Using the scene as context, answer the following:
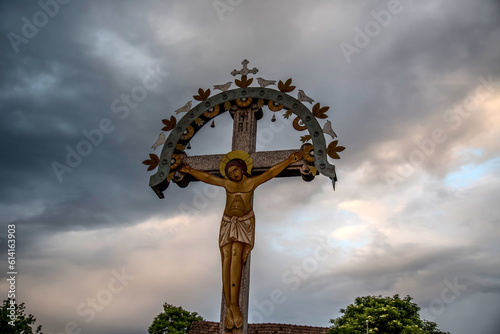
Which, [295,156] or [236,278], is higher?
[295,156]

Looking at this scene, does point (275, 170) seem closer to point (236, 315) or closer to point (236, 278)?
point (236, 278)

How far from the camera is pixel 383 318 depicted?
1838 centimetres

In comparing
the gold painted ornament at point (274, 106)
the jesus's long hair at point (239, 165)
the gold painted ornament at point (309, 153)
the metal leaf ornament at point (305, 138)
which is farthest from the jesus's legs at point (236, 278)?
the gold painted ornament at point (274, 106)

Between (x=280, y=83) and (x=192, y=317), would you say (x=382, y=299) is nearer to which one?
(x=192, y=317)

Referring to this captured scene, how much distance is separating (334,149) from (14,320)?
53.5ft

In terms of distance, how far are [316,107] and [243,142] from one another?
1458mm

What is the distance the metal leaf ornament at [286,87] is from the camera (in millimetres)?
8430

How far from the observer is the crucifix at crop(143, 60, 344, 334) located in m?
7.51

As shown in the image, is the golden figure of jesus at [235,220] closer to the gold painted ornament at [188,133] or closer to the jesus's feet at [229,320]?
the jesus's feet at [229,320]

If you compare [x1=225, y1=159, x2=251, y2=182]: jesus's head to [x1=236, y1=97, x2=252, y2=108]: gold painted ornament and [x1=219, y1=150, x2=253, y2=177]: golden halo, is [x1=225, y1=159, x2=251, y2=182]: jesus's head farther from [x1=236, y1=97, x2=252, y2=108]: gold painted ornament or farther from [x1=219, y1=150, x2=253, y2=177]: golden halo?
[x1=236, y1=97, x2=252, y2=108]: gold painted ornament

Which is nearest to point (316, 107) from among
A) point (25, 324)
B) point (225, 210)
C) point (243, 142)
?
point (243, 142)

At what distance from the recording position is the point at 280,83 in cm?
848

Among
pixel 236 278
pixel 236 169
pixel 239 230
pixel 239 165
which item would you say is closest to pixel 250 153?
pixel 239 165

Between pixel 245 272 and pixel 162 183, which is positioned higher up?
pixel 162 183
